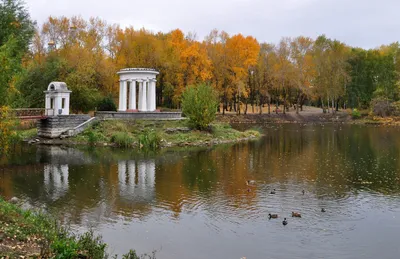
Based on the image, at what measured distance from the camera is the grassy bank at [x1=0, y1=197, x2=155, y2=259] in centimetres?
925

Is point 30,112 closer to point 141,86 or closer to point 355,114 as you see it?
point 141,86

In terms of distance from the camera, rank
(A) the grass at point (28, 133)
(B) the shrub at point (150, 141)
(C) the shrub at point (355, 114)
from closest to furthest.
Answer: (B) the shrub at point (150, 141) < (A) the grass at point (28, 133) < (C) the shrub at point (355, 114)

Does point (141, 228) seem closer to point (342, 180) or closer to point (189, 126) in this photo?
point (342, 180)

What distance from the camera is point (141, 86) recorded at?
46.0m

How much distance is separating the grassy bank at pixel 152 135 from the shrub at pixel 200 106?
132 centimetres

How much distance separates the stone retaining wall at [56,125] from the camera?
37500 mm

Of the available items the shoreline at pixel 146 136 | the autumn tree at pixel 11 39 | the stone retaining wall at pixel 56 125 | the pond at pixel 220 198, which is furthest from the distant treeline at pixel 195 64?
the pond at pixel 220 198

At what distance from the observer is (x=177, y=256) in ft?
37.3

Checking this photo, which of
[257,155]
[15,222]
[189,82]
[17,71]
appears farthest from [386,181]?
[189,82]

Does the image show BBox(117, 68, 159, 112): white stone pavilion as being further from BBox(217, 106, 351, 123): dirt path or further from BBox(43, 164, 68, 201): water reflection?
BBox(217, 106, 351, 123): dirt path

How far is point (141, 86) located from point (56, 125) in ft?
39.1

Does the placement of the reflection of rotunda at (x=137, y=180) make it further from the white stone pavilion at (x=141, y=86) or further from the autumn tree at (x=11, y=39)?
the white stone pavilion at (x=141, y=86)

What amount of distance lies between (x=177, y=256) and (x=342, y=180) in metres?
13.6

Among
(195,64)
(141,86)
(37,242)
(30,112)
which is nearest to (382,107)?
(195,64)
